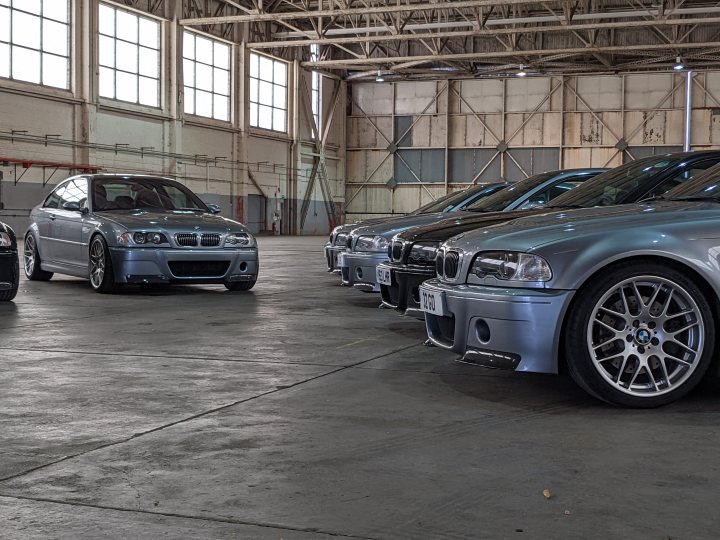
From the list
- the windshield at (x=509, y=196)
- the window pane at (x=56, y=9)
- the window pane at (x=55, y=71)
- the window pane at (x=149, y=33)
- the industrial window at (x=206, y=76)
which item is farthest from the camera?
the industrial window at (x=206, y=76)

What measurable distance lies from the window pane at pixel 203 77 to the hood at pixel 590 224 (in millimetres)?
29294

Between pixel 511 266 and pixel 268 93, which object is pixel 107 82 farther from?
pixel 511 266

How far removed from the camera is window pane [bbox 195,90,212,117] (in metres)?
33.3

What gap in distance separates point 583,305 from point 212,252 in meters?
6.48

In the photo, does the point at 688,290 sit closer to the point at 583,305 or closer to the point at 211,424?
the point at 583,305

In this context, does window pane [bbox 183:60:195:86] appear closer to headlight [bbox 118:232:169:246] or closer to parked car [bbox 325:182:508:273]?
parked car [bbox 325:182:508:273]


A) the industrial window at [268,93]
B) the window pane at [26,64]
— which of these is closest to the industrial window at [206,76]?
the industrial window at [268,93]

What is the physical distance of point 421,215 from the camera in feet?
32.2

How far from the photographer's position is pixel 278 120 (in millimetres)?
38469

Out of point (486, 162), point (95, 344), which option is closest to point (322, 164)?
point (486, 162)

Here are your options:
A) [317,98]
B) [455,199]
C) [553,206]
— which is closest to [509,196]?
[455,199]

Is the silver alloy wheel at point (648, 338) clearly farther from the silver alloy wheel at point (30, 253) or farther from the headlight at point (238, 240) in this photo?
the silver alloy wheel at point (30, 253)

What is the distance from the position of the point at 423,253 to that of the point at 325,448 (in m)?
3.46

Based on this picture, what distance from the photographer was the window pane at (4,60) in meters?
24.7
